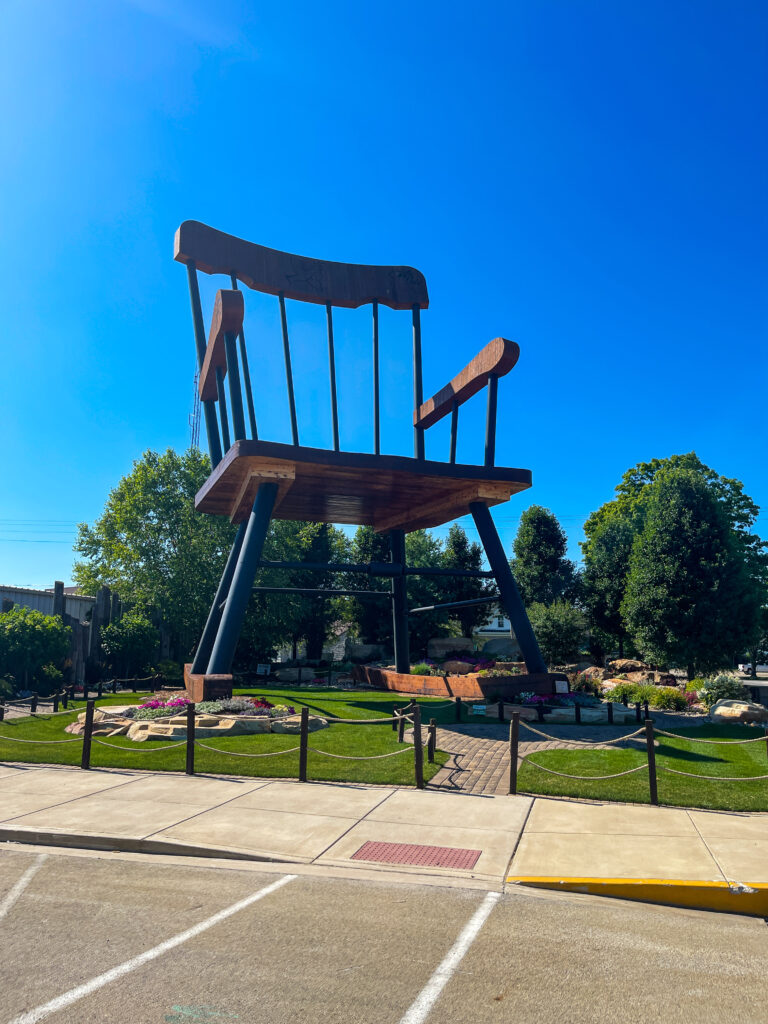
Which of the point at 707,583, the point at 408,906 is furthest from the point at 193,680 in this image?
the point at 707,583

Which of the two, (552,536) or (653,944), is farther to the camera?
(552,536)

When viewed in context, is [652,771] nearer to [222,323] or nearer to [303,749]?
[303,749]

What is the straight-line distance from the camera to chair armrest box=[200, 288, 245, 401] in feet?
53.9

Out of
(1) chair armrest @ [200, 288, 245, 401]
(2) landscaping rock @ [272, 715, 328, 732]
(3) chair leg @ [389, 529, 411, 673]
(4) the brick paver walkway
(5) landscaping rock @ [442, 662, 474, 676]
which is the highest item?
(1) chair armrest @ [200, 288, 245, 401]

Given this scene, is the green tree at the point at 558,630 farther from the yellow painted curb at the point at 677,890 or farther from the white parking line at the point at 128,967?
the white parking line at the point at 128,967

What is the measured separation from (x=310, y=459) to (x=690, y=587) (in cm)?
1807

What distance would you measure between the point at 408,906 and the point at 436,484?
13492 mm

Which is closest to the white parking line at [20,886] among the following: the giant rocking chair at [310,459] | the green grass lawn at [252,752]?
the green grass lawn at [252,752]

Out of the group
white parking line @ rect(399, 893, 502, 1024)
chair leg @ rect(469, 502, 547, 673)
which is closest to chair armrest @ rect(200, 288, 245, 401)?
chair leg @ rect(469, 502, 547, 673)

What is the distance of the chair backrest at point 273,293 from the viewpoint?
1855cm

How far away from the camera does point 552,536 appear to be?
5066 centimetres

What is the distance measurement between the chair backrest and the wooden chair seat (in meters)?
Answer: 1.07

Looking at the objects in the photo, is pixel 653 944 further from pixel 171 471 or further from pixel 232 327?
pixel 171 471

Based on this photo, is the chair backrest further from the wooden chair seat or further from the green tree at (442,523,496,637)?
the green tree at (442,523,496,637)
